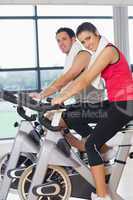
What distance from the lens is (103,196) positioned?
2449 millimetres

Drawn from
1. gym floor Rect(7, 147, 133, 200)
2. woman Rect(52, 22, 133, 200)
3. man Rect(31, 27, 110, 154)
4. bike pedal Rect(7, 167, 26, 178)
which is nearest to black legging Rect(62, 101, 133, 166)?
woman Rect(52, 22, 133, 200)

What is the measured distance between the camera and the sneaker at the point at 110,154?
2718 millimetres

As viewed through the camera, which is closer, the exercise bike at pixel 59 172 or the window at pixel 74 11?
the exercise bike at pixel 59 172

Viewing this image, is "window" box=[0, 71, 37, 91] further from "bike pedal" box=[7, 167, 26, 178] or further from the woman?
the woman

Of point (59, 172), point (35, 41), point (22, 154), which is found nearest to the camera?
point (59, 172)

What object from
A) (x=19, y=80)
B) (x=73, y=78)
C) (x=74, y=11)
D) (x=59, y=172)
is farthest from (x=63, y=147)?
(x=74, y=11)

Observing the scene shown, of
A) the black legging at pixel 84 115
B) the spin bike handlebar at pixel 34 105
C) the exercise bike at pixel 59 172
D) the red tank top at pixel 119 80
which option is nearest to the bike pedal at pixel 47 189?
the exercise bike at pixel 59 172

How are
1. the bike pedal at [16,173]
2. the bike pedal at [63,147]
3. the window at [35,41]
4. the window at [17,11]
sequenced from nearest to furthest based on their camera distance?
the bike pedal at [63,147], the bike pedal at [16,173], the window at [17,11], the window at [35,41]

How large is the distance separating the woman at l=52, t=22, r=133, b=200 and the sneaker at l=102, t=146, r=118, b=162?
0.27m

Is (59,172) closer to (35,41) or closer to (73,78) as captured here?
(73,78)

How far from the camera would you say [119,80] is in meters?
2.38

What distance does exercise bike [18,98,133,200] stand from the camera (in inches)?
94.5

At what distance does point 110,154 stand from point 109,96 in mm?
549

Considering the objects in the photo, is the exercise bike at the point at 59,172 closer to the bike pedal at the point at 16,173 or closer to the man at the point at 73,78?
the bike pedal at the point at 16,173
